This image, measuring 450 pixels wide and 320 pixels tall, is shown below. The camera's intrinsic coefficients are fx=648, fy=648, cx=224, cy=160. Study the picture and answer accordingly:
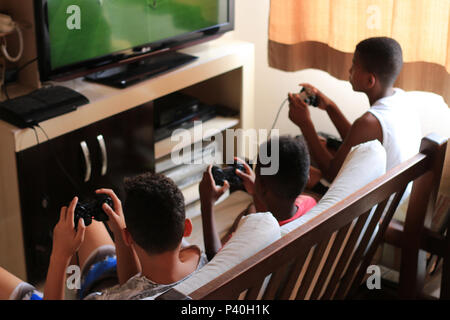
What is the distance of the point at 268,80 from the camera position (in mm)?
3430

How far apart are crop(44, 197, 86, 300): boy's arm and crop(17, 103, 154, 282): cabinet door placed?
89 centimetres

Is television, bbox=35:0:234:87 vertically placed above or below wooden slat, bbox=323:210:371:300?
above

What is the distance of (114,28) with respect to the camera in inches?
104

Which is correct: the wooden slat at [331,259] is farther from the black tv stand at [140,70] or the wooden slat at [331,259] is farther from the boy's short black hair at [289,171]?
the black tv stand at [140,70]

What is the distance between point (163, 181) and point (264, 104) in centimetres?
189

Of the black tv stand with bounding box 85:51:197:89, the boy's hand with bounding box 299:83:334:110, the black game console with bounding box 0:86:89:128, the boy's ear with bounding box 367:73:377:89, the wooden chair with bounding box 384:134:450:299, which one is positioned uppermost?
the boy's ear with bounding box 367:73:377:89

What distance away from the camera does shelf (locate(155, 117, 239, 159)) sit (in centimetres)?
293

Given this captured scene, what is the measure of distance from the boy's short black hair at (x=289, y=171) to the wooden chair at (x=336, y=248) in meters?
0.21

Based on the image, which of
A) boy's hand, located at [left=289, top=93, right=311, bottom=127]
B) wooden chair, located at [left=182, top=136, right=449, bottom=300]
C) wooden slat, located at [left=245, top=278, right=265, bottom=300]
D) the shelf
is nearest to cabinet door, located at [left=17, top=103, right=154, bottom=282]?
the shelf

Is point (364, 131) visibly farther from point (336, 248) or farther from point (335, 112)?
point (336, 248)

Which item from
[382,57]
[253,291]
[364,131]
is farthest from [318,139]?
[253,291]

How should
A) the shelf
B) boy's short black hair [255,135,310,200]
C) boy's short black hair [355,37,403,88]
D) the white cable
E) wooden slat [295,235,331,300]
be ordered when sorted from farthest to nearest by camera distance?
the shelf → the white cable → boy's short black hair [355,37,403,88] → boy's short black hair [255,135,310,200] → wooden slat [295,235,331,300]

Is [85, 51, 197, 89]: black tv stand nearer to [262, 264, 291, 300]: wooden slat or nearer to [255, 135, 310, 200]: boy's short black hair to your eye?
[255, 135, 310, 200]: boy's short black hair

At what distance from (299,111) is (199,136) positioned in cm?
63
